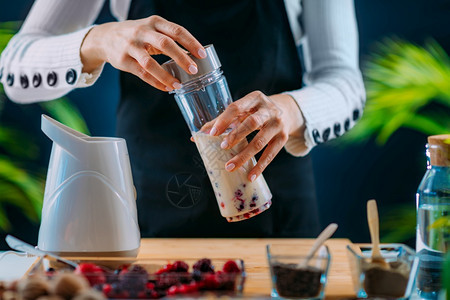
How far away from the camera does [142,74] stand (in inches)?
45.9

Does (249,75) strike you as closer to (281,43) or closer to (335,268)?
(281,43)

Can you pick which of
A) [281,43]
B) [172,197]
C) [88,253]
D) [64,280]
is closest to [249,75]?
[281,43]

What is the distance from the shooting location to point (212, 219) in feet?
5.47

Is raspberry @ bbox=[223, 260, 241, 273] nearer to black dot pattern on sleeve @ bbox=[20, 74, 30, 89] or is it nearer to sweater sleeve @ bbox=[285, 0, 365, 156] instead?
sweater sleeve @ bbox=[285, 0, 365, 156]

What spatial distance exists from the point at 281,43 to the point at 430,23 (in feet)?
3.44

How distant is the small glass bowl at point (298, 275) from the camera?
85 cm

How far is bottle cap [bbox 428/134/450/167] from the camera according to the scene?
38.2 inches

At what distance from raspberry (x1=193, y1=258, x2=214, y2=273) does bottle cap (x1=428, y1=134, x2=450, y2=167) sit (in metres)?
0.41

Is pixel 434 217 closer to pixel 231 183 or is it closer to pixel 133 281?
pixel 231 183

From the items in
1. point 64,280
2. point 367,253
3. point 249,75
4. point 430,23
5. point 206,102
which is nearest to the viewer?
point 64,280

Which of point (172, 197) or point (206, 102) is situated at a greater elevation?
point (206, 102)

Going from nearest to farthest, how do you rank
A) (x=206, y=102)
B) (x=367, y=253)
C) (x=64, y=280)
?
(x=64, y=280) → (x=367, y=253) → (x=206, y=102)

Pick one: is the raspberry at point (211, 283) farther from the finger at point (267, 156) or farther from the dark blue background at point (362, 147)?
the dark blue background at point (362, 147)

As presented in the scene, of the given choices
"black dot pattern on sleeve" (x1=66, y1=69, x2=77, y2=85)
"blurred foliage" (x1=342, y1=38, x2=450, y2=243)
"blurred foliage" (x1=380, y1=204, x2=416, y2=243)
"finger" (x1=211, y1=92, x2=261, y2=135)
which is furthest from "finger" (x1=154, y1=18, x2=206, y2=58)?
"blurred foliage" (x1=380, y1=204, x2=416, y2=243)
